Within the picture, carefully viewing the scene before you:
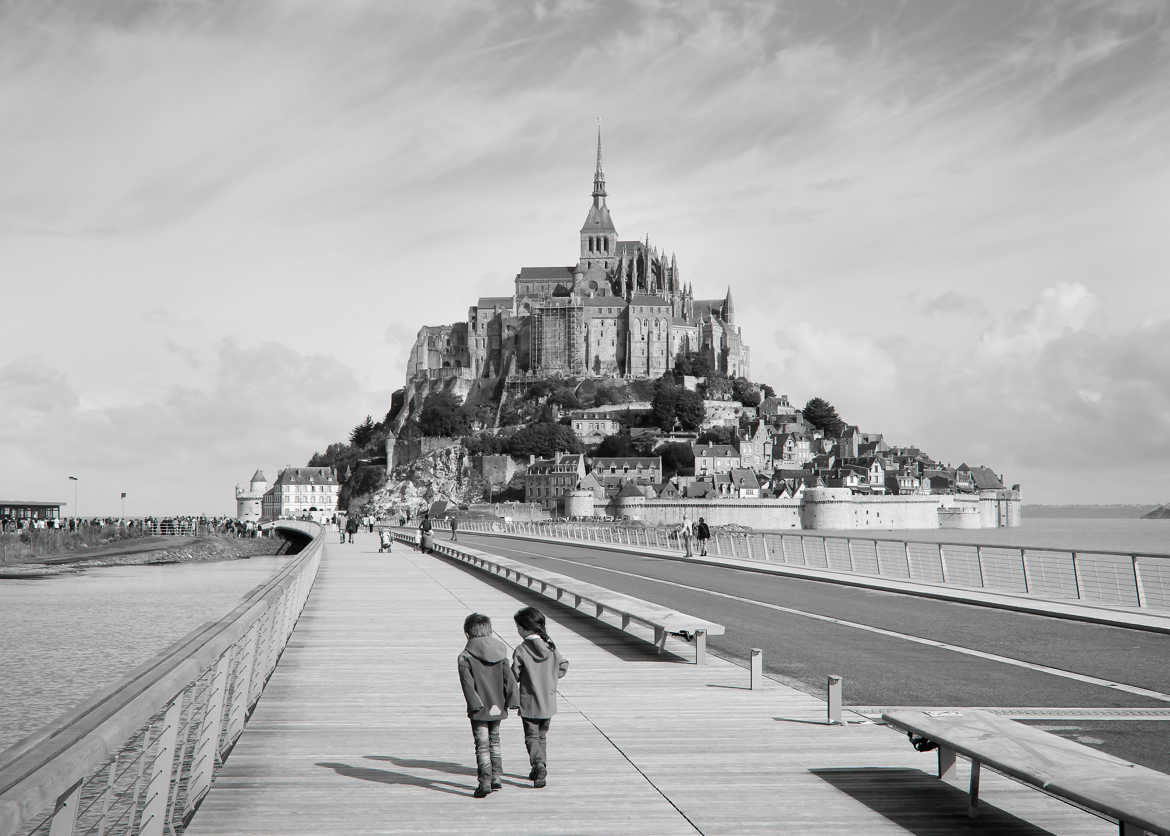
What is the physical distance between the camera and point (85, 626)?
2683 centimetres

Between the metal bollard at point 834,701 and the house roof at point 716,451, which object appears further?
the house roof at point 716,451

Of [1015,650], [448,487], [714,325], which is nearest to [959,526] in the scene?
[714,325]

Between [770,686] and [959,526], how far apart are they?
14794 cm

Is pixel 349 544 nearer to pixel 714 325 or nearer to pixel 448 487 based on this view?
pixel 448 487

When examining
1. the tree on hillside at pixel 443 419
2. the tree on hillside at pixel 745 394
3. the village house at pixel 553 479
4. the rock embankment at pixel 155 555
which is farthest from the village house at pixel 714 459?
the rock embankment at pixel 155 555

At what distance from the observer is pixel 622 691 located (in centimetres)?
941

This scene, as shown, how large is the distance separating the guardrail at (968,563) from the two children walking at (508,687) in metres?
10.9

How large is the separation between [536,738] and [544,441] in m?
135

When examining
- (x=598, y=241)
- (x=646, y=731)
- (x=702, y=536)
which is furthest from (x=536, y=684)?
(x=598, y=241)

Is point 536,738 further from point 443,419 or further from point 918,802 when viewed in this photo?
point 443,419

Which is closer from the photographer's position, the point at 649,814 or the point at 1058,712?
the point at 649,814

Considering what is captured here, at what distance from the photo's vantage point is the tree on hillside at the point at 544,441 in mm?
140750

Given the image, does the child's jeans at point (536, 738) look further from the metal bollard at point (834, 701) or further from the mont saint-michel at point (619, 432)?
the mont saint-michel at point (619, 432)

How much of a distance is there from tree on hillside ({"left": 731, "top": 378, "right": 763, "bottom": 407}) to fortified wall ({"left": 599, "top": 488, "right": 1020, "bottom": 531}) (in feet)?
91.3
